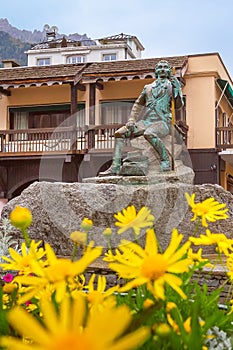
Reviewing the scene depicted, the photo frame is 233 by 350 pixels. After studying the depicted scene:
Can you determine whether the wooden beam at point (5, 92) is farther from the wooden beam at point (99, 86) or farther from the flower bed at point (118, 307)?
the flower bed at point (118, 307)

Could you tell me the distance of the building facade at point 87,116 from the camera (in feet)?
63.1

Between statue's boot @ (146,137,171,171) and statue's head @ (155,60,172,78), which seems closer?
statue's boot @ (146,137,171,171)

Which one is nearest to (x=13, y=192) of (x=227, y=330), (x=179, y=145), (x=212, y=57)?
(x=212, y=57)

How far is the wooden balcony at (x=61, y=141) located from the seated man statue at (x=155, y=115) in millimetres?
9422

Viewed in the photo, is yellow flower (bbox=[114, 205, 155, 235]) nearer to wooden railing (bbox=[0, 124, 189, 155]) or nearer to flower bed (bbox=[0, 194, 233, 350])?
flower bed (bbox=[0, 194, 233, 350])

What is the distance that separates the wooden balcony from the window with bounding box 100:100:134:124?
5.04 feet

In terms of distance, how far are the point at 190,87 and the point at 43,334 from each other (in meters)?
19.9

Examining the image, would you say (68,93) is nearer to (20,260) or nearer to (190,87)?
(190,87)

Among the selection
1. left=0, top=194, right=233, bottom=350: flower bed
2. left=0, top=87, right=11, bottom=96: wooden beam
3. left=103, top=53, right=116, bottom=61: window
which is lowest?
left=0, top=194, right=233, bottom=350: flower bed

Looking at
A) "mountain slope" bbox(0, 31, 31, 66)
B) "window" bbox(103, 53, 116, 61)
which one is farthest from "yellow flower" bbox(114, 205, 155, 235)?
"mountain slope" bbox(0, 31, 31, 66)

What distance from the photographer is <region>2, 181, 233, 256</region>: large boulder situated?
24.2 ft

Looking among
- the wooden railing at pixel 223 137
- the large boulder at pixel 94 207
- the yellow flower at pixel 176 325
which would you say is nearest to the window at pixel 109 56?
the wooden railing at pixel 223 137

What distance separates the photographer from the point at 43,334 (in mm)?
630

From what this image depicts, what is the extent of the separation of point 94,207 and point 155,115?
7.54ft
